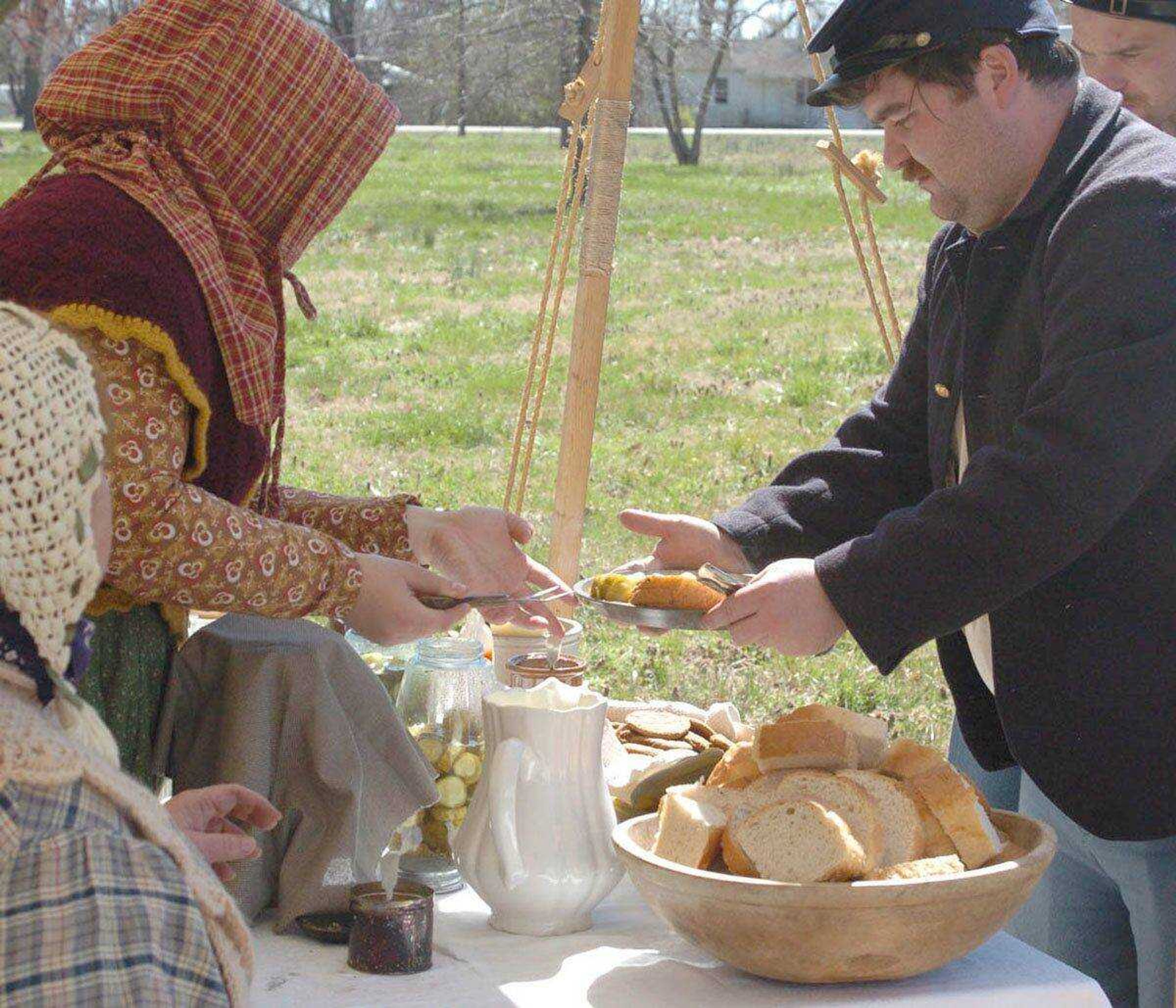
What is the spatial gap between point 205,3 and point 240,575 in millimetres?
722

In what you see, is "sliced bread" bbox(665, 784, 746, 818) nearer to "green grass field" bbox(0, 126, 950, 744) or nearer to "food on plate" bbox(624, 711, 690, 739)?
"food on plate" bbox(624, 711, 690, 739)

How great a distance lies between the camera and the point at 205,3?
1.89 m

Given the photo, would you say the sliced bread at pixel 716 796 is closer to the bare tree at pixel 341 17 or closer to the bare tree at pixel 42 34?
the bare tree at pixel 42 34

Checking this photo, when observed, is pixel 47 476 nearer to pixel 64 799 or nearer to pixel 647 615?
pixel 64 799

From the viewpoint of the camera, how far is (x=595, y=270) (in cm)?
278

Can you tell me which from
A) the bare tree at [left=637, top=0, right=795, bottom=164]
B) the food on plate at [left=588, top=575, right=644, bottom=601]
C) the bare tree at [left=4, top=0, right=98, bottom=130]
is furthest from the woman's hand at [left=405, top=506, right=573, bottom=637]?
the bare tree at [left=637, top=0, right=795, bottom=164]

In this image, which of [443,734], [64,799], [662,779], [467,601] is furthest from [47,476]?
[662,779]

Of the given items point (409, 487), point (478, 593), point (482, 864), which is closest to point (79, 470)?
point (482, 864)

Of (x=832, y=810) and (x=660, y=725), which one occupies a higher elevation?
(x=832, y=810)

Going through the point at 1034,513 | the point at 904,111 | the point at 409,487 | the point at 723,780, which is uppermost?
the point at 904,111

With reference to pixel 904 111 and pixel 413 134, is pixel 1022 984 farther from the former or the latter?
pixel 413 134

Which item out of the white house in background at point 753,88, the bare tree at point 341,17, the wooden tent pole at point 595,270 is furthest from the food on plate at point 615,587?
the white house in background at point 753,88

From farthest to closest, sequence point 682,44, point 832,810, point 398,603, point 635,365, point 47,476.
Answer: point 682,44
point 635,365
point 398,603
point 832,810
point 47,476

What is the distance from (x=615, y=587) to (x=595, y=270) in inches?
37.2
